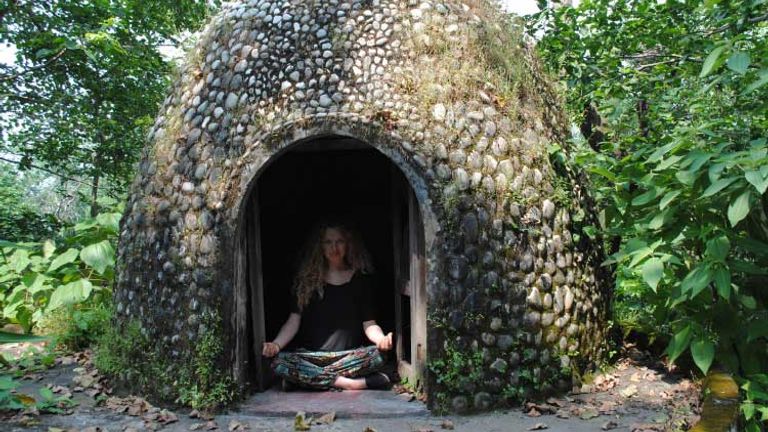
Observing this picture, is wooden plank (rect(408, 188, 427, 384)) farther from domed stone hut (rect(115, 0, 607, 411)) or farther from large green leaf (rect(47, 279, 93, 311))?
large green leaf (rect(47, 279, 93, 311))

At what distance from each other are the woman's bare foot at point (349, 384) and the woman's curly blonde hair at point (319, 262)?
2.59ft

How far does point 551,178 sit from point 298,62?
6.83 feet

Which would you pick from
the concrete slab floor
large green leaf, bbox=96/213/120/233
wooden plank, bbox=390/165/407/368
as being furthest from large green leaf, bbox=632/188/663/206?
large green leaf, bbox=96/213/120/233

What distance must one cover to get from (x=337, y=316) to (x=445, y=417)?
1619 mm

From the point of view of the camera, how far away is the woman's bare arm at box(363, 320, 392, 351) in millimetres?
5301

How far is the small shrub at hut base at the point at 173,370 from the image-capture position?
472 cm

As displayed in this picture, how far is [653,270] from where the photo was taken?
11.8ft

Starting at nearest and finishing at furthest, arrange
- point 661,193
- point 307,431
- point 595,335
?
point 661,193 < point 307,431 < point 595,335

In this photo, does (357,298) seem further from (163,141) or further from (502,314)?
(163,141)

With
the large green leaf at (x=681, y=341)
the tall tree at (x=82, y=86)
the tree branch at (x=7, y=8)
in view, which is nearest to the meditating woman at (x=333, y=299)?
the large green leaf at (x=681, y=341)

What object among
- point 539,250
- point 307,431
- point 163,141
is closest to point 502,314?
point 539,250

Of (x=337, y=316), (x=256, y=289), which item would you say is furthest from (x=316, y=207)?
(x=256, y=289)

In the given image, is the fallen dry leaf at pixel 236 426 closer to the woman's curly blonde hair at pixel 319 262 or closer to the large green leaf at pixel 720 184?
the woman's curly blonde hair at pixel 319 262

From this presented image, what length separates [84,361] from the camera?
6309 millimetres
